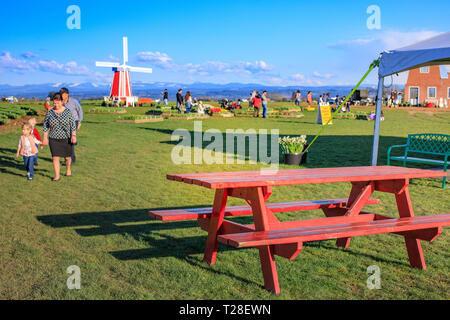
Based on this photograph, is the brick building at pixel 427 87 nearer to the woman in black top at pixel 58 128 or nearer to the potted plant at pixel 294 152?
the potted plant at pixel 294 152

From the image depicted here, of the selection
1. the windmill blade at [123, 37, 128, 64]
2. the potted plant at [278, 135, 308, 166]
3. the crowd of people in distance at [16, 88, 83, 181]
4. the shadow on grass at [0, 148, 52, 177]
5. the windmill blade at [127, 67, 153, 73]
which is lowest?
the shadow on grass at [0, 148, 52, 177]

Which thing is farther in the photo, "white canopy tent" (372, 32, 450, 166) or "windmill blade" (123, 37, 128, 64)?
"windmill blade" (123, 37, 128, 64)

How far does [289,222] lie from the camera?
497 centimetres

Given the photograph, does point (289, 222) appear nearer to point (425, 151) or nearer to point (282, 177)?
point (282, 177)

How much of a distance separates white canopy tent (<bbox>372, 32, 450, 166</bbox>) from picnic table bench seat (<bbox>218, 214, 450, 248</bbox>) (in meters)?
5.18

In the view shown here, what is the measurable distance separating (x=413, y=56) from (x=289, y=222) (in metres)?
6.28

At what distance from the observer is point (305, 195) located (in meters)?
8.98

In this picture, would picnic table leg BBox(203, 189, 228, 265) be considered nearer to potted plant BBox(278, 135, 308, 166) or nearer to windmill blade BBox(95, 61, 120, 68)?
potted plant BBox(278, 135, 308, 166)

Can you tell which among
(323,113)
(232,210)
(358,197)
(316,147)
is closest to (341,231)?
(358,197)

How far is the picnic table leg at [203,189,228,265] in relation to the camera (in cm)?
497

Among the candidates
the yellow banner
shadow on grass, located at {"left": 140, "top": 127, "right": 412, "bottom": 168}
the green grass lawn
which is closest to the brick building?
the yellow banner

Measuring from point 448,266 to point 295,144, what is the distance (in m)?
7.21

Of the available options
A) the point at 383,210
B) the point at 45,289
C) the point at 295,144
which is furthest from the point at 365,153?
the point at 45,289
